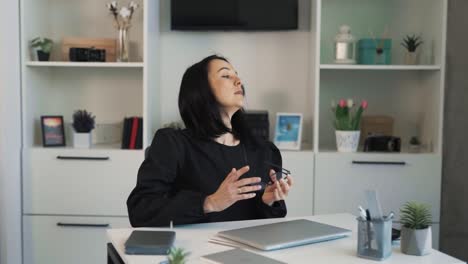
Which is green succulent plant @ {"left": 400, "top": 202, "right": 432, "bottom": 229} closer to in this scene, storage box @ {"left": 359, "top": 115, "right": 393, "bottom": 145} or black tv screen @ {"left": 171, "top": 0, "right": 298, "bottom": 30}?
storage box @ {"left": 359, "top": 115, "right": 393, "bottom": 145}

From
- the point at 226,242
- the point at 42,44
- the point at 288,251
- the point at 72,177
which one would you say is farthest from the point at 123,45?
the point at 288,251

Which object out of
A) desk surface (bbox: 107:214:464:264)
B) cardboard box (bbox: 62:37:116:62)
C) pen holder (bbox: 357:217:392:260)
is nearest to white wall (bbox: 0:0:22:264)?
cardboard box (bbox: 62:37:116:62)

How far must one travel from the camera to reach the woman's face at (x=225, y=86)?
210 centimetres

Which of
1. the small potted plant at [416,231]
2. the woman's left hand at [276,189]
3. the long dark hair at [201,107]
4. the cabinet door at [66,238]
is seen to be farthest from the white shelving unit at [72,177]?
the small potted plant at [416,231]

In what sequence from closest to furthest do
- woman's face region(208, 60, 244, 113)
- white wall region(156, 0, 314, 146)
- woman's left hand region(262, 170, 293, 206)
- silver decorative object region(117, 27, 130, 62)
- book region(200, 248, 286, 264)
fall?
book region(200, 248, 286, 264) → woman's left hand region(262, 170, 293, 206) → woman's face region(208, 60, 244, 113) → silver decorative object region(117, 27, 130, 62) → white wall region(156, 0, 314, 146)

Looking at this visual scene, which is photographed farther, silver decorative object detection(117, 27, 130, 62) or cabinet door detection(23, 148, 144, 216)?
silver decorative object detection(117, 27, 130, 62)

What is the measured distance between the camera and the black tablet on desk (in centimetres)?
158

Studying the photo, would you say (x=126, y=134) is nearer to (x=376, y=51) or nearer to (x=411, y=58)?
(x=376, y=51)

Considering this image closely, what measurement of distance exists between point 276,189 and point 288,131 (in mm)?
1457

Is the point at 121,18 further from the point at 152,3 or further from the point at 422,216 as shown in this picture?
the point at 422,216

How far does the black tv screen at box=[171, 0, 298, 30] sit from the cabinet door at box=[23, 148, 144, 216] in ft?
2.75

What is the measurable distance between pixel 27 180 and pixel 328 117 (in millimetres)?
1726

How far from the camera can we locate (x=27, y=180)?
3273 mm

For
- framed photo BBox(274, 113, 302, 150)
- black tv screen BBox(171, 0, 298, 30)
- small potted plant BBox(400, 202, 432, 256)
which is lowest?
small potted plant BBox(400, 202, 432, 256)
